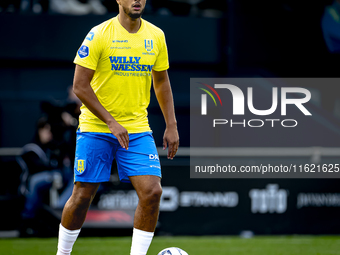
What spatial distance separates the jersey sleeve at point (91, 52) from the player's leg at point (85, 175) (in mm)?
500

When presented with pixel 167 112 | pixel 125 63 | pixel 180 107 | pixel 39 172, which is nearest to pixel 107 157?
pixel 167 112

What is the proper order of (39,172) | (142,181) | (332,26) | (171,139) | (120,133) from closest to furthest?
1. (120,133)
2. (142,181)
3. (171,139)
4. (39,172)
5. (332,26)

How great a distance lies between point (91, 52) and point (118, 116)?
1.58 feet

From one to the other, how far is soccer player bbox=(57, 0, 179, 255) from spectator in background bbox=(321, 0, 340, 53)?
522cm

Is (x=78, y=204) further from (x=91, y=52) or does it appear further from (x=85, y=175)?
(x=91, y=52)

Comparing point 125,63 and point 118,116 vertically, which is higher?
point 125,63

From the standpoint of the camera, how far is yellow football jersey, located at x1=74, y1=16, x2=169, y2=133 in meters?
3.80

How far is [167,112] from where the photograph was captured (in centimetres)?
414

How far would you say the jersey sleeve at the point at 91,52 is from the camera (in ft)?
12.3

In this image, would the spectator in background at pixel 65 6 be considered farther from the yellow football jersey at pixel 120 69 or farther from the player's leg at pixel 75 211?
the player's leg at pixel 75 211

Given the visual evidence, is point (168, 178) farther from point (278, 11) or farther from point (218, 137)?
point (278, 11)

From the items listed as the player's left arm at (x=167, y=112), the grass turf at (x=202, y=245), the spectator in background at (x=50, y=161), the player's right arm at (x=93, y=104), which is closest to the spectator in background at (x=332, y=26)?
the grass turf at (x=202, y=245)

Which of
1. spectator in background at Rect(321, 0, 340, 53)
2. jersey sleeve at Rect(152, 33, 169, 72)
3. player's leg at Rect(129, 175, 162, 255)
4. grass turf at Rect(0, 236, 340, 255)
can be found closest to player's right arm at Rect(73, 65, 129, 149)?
player's leg at Rect(129, 175, 162, 255)

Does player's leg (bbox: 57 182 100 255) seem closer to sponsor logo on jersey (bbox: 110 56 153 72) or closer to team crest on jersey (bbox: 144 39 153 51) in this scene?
sponsor logo on jersey (bbox: 110 56 153 72)
